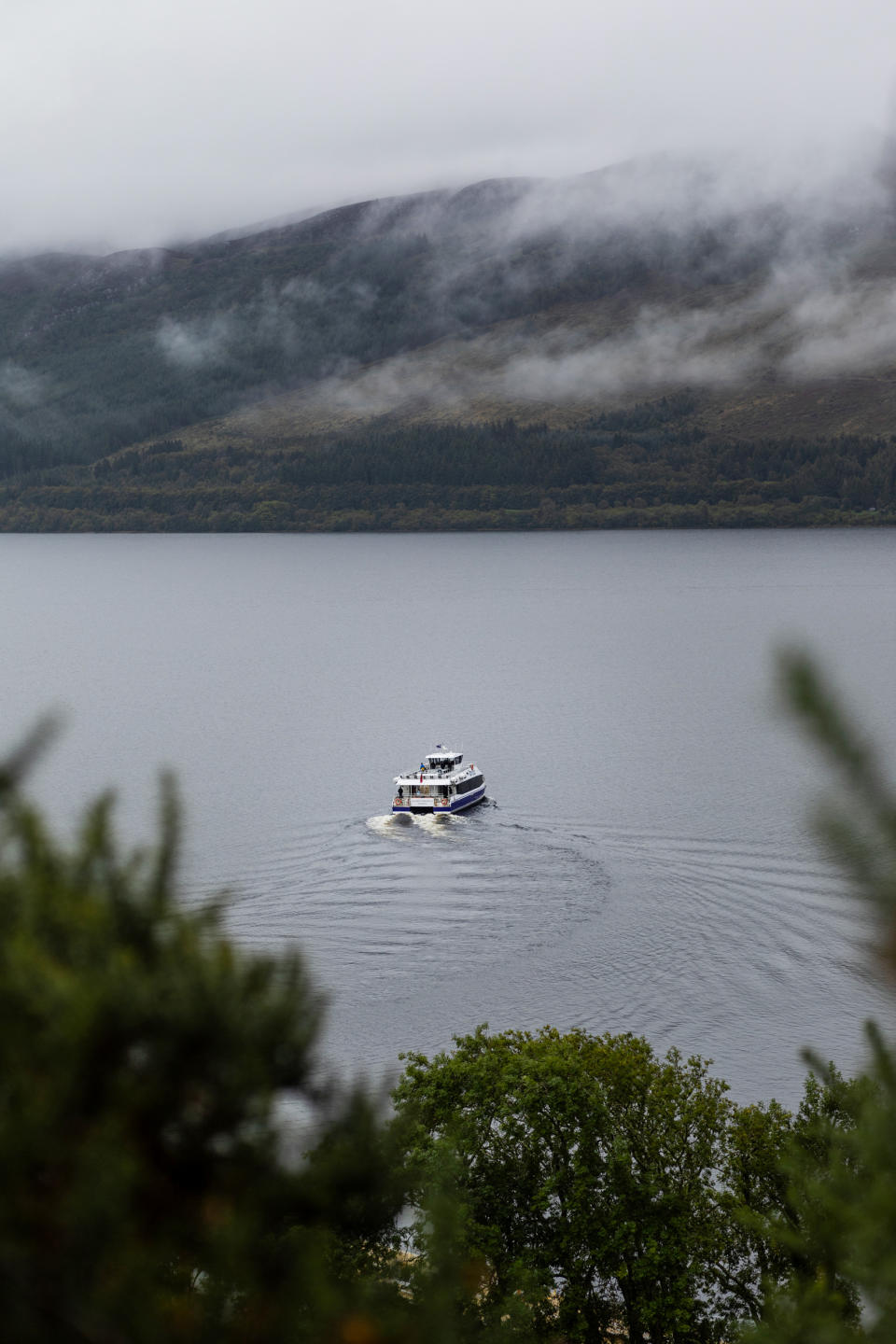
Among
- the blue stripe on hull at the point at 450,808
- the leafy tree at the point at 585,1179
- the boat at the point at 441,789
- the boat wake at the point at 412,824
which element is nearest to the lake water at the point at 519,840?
the boat wake at the point at 412,824

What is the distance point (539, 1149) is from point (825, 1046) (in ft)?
72.7

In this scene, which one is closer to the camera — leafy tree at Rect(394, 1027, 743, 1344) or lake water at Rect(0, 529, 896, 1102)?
leafy tree at Rect(394, 1027, 743, 1344)

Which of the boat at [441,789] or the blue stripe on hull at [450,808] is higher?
the boat at [441,789]

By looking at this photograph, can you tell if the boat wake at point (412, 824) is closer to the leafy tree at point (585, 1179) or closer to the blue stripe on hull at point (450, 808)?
the blue stripe on hull at point (450, 808)

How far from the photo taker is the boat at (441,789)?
79250mm

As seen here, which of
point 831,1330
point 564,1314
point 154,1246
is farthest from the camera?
point 564,1314

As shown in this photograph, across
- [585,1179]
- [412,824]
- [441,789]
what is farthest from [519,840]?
[585,1179]

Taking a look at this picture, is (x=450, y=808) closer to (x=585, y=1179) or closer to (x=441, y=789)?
(x=441, y=789)

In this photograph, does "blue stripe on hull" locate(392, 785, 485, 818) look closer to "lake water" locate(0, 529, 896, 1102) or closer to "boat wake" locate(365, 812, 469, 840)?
"boat wake" locate(365, 812, 469, 840)

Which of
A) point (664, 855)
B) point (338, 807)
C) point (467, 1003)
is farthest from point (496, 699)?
point (467, 1003)

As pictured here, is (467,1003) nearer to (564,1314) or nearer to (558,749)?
(564,1314)

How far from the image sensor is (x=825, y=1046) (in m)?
46.8

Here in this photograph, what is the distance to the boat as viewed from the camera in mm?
79250

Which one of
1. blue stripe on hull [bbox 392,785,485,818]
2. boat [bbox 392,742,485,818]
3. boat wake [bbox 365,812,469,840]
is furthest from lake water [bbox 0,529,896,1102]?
boat [bbox 392,742,485,818]
